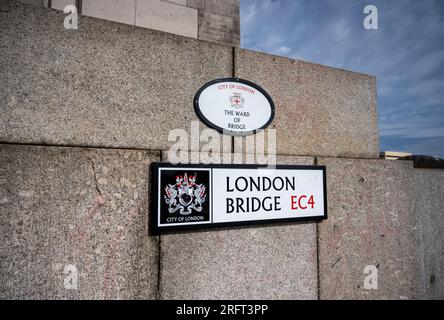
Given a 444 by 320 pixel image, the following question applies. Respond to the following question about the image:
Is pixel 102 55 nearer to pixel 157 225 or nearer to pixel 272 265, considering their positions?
pixel 157 225

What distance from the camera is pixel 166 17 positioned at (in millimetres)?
4199

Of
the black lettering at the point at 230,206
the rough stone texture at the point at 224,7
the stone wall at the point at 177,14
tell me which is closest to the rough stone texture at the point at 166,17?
the stone wall at the point at 177,14

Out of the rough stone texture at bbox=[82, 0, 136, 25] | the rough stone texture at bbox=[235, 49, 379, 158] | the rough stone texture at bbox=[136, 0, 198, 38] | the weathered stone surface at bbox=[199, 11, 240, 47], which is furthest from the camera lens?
the weathered stone surface at bbox=[199, 11, 240, 47]

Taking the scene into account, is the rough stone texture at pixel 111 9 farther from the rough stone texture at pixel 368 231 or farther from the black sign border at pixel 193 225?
the rough stone texture at pixel 368 231

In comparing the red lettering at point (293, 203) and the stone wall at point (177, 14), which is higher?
the stone wall at point (177, 14)

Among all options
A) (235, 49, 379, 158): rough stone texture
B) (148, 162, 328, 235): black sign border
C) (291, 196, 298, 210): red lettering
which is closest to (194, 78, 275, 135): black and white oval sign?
(235, 49, 379, 158): rough stone texture

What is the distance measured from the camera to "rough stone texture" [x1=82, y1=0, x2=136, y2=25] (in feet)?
12.2

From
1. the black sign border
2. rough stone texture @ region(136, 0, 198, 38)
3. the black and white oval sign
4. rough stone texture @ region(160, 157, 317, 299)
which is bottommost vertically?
rough stone texture @ region(160, 157, 317, 299)

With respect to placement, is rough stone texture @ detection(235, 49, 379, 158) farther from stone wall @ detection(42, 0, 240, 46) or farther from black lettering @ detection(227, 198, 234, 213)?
stone wall @ detection(42, 0, 240, 46)

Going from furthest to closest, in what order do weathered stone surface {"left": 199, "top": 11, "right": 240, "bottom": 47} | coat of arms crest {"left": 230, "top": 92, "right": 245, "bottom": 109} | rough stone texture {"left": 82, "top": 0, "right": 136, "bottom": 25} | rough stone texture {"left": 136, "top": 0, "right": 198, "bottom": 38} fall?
1. weathered stone surface {"left": 199, "top": 11, "right": 240, "bottom": 47}
2. rough stone texture {"left": 136, "top": 0, "right": 198, "bottom": 38}
3. rough stone texture {"left": 82, "top": 0, "right": 136, "bottom": 25}
4. coat of arms crest {"left": 230, "top": 92, "right": 245, "bottom": 109}

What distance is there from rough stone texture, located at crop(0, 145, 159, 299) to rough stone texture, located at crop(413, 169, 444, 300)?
297cm

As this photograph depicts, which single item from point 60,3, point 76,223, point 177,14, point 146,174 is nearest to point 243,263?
point 146,174

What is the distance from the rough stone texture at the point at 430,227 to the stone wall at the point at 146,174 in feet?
0.63

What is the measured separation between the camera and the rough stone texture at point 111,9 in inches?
146
